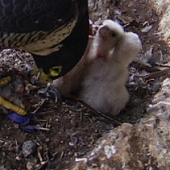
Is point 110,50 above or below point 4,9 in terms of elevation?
below

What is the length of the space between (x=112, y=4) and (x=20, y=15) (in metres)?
1.09

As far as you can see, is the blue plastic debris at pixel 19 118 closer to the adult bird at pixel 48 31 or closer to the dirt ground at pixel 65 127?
the dirt ground at pixel 65 127

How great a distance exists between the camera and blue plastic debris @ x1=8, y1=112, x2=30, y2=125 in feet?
7.95

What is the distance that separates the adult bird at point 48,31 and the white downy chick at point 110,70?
177mm

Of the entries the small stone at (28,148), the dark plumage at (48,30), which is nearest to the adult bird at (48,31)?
the dark plumage at (48,30)

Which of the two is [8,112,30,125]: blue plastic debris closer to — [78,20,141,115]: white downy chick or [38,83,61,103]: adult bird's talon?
[38,83,61,103]: adult bird's talon

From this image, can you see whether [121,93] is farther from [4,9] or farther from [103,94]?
[4,9]

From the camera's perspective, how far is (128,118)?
2547 millimetres

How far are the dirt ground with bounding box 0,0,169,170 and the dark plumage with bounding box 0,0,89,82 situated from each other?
7.3 inches

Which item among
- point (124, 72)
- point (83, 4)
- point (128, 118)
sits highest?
point (83, 4)

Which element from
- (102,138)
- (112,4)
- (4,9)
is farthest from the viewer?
(112,4)

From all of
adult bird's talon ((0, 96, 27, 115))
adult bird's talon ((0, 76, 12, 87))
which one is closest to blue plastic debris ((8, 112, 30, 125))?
adult bird's talon ((0, 96, 27, 115))

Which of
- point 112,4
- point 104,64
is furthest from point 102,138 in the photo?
point 112,4

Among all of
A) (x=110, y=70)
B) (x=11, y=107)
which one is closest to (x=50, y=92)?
(x=11, y=107)
